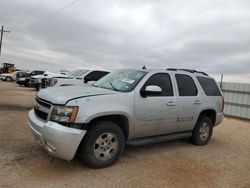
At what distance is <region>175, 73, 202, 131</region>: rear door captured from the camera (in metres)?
5.41

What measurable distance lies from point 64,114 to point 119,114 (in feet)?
3.24

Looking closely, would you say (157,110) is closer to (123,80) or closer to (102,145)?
(123,80)

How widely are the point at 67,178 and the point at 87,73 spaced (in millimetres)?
9416

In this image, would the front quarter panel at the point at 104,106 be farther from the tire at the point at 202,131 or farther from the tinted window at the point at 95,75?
the tinted window at the point at 95,75

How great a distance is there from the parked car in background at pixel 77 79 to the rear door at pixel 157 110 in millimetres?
6240

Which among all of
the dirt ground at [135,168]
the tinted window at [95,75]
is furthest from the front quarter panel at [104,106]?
the tinted window at [95,75]

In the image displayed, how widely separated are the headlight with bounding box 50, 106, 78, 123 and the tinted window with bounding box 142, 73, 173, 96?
5.76 feet

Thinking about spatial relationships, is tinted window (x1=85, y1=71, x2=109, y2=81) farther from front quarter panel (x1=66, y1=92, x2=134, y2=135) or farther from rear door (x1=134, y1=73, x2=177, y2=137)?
front quarter panel (x1=66, y1=92, x2=134, y2=135)

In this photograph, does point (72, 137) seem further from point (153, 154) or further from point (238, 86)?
point (238, 86)

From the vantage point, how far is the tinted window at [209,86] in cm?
621

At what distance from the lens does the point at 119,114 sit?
4.28 meters

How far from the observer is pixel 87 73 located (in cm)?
1279

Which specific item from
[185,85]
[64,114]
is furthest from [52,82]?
[64,114]

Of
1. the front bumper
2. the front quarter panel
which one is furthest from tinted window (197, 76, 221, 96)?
the front bumper
